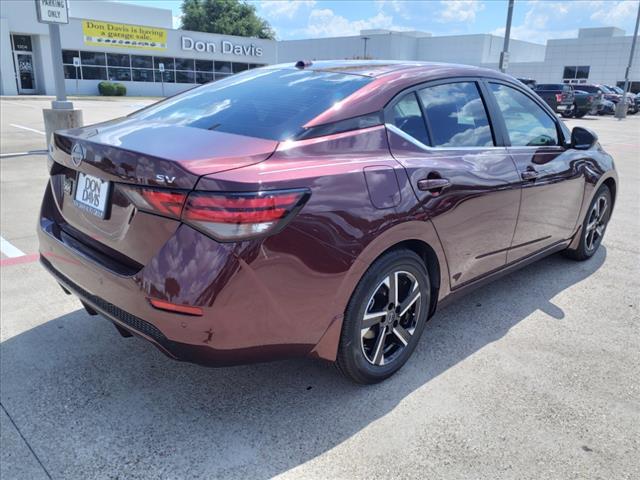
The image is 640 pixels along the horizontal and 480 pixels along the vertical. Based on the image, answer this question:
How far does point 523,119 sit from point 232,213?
2656 millimetres

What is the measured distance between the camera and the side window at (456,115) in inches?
121

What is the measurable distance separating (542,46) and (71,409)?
90024 mm

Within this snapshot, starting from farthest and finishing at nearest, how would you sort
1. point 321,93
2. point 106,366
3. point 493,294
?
point 493,294
point 106,366
point 321,93

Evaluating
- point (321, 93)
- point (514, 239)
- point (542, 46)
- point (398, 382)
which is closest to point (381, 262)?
point (398, 382)

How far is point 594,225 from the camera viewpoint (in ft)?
16.0

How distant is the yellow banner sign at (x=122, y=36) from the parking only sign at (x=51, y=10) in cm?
3250

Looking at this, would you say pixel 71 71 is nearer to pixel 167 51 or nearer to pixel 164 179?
pixel 167 51

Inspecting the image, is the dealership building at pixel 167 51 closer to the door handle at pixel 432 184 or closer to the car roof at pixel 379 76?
the car roof at pixel 379 76

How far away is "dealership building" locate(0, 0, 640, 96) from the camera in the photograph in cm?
3500

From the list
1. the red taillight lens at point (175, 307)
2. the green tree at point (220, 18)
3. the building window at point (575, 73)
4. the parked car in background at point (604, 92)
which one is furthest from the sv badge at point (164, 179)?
the green tree at point (220, 18)

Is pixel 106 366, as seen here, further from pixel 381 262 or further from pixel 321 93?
pixel 321 93

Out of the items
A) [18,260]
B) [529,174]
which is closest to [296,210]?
[529,174]

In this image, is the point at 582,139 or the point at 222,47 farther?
the point at 222,47

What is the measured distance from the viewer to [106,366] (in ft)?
10.0
